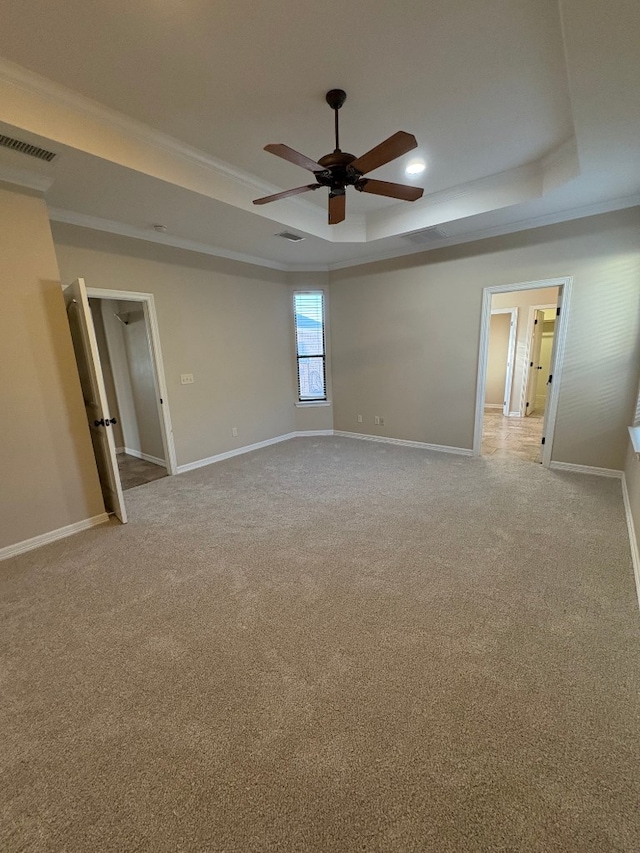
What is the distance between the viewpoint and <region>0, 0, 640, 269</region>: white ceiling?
1.69 meters

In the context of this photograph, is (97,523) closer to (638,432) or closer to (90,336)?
(90,336)

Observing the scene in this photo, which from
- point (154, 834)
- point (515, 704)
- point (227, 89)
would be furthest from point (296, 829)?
point (227, 89)

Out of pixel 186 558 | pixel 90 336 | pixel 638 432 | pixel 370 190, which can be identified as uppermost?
pixel 370 190

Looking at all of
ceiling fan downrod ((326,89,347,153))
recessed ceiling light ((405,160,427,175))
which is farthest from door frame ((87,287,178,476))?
recessed ceiling light ((405,160,427,175))

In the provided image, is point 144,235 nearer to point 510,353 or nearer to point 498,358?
point 510,353

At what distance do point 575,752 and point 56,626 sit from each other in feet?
8.41

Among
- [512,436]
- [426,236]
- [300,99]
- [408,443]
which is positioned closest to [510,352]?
[512,436]

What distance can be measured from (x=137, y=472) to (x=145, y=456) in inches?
23.6

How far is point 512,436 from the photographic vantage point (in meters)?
5.62

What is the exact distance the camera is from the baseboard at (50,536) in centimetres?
269

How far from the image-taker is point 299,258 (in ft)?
16.9

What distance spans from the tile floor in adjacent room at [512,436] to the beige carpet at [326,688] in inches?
70.0

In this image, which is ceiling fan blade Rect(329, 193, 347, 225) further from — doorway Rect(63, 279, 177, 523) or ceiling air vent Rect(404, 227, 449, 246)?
doorway Rect(63, 279, 177, 523)

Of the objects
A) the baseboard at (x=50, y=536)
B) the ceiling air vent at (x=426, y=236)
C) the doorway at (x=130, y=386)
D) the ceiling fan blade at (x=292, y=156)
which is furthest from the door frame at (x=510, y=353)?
the baseboard at (x=50, y=536)
